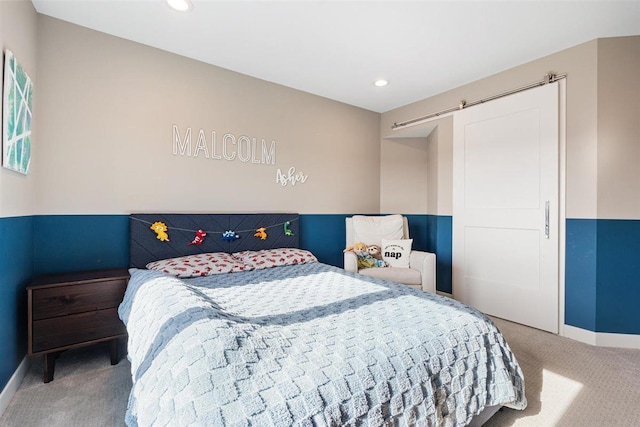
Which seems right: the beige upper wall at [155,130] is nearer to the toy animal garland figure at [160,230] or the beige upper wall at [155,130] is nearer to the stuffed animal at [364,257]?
the toy animal garland figure at [160,230]

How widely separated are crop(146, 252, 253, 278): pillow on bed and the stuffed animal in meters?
1.25

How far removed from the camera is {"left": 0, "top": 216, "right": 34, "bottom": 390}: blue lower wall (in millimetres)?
1691

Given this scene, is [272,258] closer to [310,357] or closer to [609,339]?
[310,357]

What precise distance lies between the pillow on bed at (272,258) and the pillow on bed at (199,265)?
3.0 inches

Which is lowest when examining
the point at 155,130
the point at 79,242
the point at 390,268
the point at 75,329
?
the point at 75,329

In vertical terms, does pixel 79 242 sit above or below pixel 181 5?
below

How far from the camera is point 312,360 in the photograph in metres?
1.05

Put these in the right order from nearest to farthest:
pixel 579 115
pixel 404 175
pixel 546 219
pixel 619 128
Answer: pixel 619 128 → pixel 579 115 → pixel 546 219 → pixel 404 175

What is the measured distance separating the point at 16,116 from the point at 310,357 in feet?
6.96

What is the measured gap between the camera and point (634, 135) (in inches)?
95.2

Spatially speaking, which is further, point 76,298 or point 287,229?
point 287,229

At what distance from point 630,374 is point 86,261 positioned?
3907 mm

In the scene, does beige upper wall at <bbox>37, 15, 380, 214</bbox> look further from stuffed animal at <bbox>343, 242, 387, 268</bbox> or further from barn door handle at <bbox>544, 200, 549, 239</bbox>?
barn door handle at <bbox>544, 200, 549, 239</bbox>

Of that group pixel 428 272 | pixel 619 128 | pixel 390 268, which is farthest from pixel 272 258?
pixel 619 128
